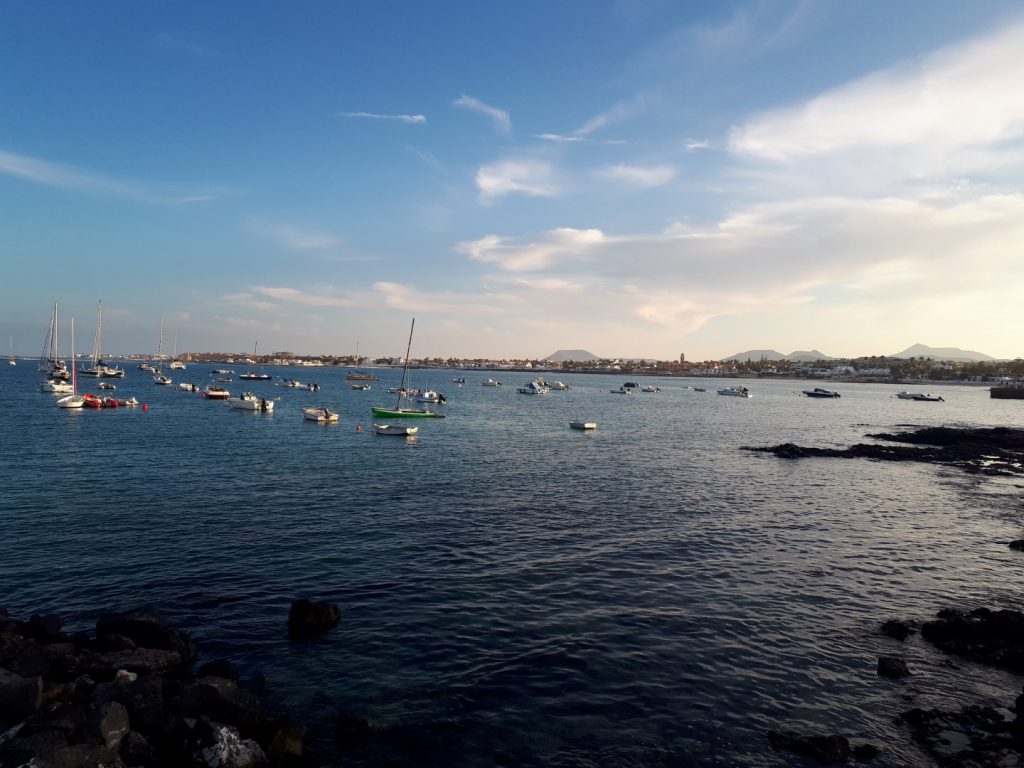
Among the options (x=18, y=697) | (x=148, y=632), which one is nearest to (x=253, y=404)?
(x=148, y=632)

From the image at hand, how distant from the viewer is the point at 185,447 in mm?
56469

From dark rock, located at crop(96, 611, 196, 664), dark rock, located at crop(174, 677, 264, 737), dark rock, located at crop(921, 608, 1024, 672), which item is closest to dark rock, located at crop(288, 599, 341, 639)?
dark rock, located at crop(96, 611, 196, 664)

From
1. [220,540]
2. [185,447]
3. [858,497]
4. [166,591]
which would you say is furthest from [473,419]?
[166,591]

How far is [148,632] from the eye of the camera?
17.3 meters

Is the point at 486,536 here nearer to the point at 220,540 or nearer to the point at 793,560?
the point at 220,540

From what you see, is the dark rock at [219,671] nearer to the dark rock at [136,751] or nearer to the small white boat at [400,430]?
the dark rock at [136,751]

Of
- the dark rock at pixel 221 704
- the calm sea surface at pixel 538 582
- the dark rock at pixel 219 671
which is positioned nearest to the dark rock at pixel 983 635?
the calm sea surface at pixel 538 582

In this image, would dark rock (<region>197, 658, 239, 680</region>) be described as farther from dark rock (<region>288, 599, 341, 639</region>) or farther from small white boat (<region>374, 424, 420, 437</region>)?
small white boat (<region>374, 424, 420, 437</region>)

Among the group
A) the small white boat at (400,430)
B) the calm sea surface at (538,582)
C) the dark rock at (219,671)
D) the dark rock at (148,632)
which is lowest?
the calm sea surface at (538,582)

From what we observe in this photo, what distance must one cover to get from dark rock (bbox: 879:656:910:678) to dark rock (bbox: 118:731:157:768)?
61.3ft

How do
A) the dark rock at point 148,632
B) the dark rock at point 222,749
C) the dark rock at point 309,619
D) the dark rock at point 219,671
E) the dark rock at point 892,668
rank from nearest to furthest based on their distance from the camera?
the dark rock at point 222,749, the dark rock at point 219,671, the dark rock at point 892,668, the dark rock at point 148,632, the dark rock at point 309,619

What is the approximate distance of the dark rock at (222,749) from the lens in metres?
12.2

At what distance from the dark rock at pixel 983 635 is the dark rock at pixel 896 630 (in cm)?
46

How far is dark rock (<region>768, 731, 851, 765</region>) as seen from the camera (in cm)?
1327
